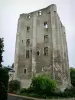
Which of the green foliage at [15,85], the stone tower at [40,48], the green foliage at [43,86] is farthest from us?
the stone tower at [40,48]

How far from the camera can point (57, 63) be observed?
97.8ft

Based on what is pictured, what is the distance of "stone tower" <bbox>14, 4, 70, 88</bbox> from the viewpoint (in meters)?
30.1

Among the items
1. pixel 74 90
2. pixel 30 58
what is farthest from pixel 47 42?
pixel 74 90

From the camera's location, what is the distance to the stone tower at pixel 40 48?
30.1 m

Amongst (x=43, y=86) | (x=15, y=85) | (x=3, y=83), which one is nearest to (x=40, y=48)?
(x=15, y=85)

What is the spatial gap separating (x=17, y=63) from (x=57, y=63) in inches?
332

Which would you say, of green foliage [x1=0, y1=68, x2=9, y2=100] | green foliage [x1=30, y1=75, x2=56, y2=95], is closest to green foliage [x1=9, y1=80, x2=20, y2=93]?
green foliage [x1=30, y1=75, x2=56, y2=95]

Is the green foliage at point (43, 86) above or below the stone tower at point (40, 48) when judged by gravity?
below

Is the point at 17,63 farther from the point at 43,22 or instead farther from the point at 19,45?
the point at 43,22

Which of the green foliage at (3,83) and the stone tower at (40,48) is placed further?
the stone tower at (40,48)

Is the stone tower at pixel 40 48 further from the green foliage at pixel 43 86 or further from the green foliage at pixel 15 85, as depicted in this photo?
the green foliage at pixel 43 86

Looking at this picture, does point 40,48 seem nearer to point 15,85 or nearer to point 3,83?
point 15,85

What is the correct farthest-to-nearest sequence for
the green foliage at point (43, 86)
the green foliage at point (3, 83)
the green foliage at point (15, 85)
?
the green foliage at point (15, 85)
the green foliage at point (43, 86)
the green foliage at point (3, 83)

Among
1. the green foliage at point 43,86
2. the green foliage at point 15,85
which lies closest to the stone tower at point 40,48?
the green foliage at point 15,85
